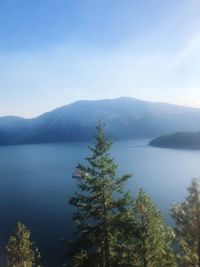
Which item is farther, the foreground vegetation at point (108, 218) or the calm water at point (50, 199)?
the calm water at point (50, 199)

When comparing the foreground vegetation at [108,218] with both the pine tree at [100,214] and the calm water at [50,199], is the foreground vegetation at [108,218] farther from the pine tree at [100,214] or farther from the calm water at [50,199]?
the calm water at [50,199]

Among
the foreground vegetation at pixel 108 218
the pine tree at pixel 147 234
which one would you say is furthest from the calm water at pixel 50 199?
the foreground vegetation at pixel 108 218

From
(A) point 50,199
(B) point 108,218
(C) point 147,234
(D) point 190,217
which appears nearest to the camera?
(D) point 190,217

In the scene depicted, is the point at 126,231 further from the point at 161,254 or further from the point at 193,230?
the point at 161,254

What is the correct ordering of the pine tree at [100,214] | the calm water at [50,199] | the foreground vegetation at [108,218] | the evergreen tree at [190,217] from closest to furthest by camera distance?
1. the evergreen tree at [190,217]
2. the foreground vegetation at [108,218]
3. the pine tree at [100,214]
4. the calm water at [50,199]

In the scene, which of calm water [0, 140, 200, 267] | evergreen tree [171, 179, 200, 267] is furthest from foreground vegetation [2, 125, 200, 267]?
calm water [0, 140, 200, 267]

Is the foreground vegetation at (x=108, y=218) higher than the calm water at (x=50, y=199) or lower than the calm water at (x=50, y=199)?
higher

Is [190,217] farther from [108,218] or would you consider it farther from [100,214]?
[100,214]

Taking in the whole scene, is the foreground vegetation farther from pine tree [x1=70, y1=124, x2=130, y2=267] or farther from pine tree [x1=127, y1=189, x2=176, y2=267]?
pine tree [x1=127, y1=189, x2=176, y2=267]

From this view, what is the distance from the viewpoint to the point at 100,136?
29.8 meters

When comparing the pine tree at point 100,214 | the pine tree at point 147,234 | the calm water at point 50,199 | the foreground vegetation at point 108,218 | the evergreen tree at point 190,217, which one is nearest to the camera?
the evergreen tree at point 190,217

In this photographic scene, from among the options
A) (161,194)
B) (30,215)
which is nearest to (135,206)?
(30,215)

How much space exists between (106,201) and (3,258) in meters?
52.5

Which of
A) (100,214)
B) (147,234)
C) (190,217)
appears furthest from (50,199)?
(190,217)
